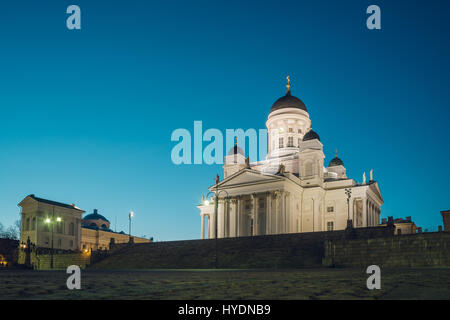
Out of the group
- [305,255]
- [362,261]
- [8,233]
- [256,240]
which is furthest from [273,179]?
[8,233]

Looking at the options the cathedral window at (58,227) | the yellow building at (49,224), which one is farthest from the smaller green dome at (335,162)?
the cathedral window at (58,227)

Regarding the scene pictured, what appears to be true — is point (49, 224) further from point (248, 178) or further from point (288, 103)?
point (288, 103)

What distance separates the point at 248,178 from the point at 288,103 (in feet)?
63.9

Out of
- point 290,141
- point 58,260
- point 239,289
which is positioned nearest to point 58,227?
point 58,260

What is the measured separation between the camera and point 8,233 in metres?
93.7

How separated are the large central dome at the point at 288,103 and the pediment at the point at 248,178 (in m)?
18.1

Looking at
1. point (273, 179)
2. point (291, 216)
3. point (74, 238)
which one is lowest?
point (74, 238)

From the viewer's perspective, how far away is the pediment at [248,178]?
56125mm

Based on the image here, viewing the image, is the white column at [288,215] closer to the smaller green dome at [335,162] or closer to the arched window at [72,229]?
the smaller green dome at [335,162]

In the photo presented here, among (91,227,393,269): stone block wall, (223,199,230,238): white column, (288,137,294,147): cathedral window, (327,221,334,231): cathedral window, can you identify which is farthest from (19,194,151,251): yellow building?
(327,221,334,231): cathedral window

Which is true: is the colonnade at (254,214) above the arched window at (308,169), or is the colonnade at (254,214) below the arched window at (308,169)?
below

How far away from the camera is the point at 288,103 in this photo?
71.2 meters
